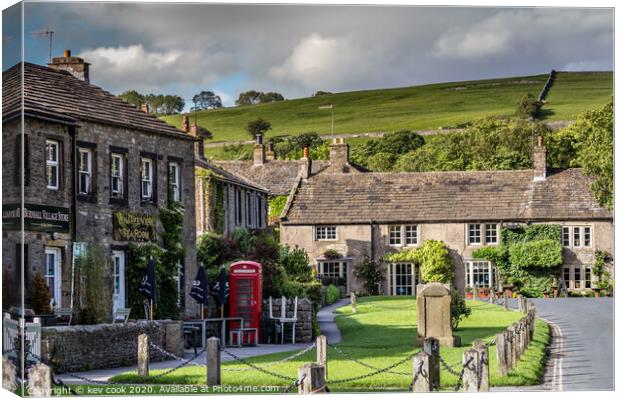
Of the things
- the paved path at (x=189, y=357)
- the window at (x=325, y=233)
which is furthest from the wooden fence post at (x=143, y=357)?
the window at (x=325, y=233)

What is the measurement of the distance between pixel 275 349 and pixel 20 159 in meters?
9.04

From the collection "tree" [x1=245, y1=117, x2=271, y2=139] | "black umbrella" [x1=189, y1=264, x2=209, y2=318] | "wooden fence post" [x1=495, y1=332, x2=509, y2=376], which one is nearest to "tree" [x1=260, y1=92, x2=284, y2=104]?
"tree" [x1=245, y1=117, x2=271, y2=139]

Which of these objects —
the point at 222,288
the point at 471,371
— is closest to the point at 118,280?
the point at 222,288

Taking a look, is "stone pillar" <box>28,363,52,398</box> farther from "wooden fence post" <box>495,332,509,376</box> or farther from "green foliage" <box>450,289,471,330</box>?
"green foliage" <box>450,289,471,330</box>

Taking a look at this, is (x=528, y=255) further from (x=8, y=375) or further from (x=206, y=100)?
(x=8, y=375)

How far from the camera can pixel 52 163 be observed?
2906 cm

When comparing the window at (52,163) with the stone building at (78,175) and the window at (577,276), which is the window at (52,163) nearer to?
the stone building at (78,175)

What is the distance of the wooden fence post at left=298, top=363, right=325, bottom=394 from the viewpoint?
20375mm

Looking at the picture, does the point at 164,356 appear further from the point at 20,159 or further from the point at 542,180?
the point at 542,180

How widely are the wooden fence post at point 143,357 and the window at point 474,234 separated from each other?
30690mm

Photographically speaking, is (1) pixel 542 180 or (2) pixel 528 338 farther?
(1) pixel 542 180

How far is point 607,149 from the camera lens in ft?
102

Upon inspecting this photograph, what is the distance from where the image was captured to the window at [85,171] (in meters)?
30.5

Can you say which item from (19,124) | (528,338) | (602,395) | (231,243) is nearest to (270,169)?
(231,243)
